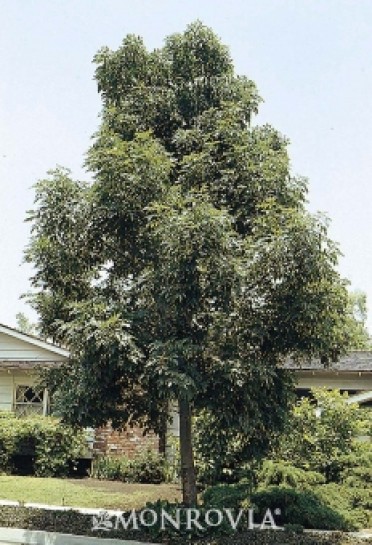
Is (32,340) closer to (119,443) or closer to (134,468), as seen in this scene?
(119,443)

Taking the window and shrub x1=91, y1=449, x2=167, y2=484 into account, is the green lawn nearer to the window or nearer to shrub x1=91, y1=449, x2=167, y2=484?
shrub x1=91, y1=449, x2=167, y2=484

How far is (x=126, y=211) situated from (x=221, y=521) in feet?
14.5

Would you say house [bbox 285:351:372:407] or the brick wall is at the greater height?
house [bbox 285:351:372:407]

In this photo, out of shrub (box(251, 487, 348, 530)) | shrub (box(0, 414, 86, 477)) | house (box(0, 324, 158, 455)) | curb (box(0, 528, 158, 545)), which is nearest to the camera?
curb (box(0, 528, 158, 545))

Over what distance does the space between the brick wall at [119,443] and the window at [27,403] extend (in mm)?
2316

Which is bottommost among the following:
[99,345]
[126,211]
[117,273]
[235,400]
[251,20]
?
[235,400]

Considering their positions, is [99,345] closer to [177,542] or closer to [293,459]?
[177,542]

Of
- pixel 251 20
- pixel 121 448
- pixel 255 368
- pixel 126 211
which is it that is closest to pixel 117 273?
pixel 126 211

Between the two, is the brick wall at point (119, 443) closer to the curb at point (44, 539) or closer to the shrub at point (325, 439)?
the shrub at point (325, 439)

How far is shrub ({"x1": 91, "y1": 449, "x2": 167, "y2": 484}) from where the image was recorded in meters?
14.6

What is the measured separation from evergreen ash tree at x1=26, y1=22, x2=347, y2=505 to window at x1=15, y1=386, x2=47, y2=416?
8.88m

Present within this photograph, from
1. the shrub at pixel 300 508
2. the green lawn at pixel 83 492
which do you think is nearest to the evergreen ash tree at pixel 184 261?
the shrub at pixel 300 508

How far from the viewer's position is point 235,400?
328 inches

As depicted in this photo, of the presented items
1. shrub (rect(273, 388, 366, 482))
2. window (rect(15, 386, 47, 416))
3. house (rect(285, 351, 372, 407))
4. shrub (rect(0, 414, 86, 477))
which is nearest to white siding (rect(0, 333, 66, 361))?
window (rect(15, 386, 47, 416))
